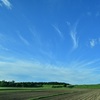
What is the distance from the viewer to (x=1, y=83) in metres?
140

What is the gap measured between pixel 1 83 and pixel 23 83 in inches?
604

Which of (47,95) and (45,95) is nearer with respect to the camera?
(47,95)

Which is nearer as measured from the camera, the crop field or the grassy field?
the crop field

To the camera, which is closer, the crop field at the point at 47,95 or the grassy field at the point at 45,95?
the crop field at the point at 47,95

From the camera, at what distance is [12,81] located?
149 meters

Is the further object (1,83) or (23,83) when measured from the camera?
(23,83)

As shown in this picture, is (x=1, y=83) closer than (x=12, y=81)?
Yes

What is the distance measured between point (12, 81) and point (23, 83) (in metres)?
6.49

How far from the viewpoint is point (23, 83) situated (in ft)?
493

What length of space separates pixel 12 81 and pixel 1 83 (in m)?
10.4
